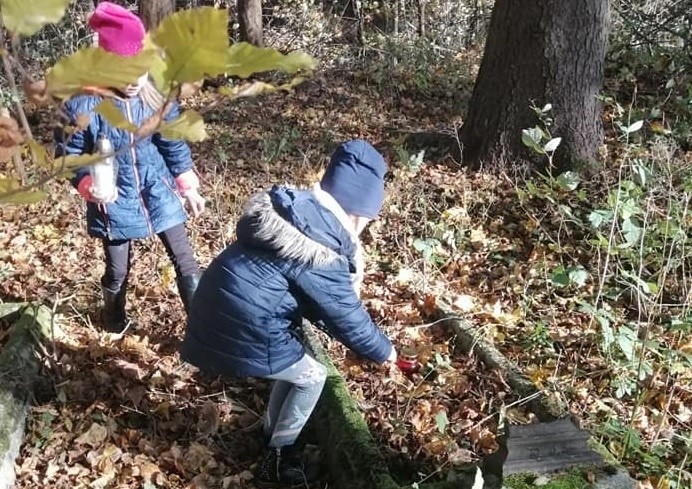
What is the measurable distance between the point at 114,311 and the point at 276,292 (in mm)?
1616

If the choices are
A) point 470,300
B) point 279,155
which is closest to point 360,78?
point 279,155

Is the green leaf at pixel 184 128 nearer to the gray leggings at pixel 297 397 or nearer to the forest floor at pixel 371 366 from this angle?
the gray leggings at pixel 297 397

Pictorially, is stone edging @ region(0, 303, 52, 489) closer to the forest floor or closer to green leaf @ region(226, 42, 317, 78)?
the forest floor

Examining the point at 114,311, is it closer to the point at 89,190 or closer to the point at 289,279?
the point at 89,190

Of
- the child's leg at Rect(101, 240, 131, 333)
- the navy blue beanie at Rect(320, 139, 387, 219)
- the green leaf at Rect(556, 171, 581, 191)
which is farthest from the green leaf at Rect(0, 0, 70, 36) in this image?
the green leaf at Rect(556, 171, 581, 191)

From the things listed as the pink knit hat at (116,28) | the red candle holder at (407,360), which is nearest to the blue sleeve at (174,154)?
the pink knit hat at (116,28)

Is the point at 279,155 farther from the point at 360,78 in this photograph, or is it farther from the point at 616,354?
the point at 616,354

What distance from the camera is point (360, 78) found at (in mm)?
8078

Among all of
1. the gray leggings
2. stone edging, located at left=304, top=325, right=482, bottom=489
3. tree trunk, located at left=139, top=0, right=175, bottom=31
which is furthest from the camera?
tree trunk, located at left=139, top=0, right=175, bottom=31

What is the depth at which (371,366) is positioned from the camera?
350 cm

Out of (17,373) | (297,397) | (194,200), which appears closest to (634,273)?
(297,397)

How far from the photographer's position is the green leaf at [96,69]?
2.61 feet

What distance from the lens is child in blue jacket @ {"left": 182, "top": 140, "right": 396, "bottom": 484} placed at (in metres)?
2.38

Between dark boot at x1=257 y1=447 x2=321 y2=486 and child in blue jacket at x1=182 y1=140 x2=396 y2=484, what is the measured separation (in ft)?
1.34
